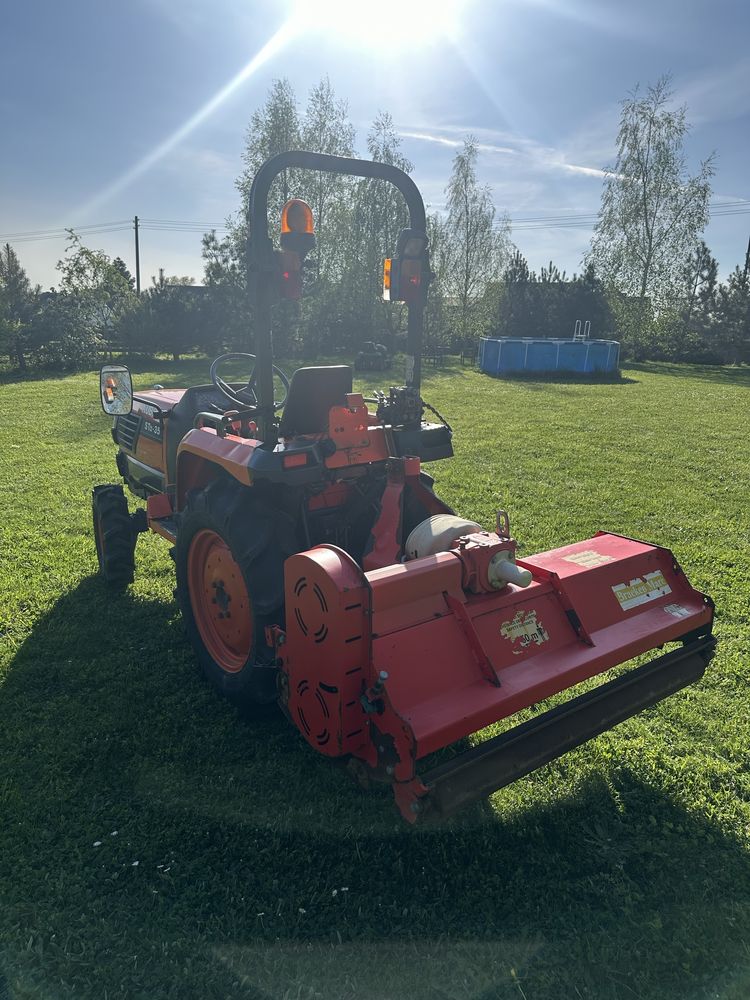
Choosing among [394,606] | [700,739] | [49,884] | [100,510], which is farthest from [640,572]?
[100,510]

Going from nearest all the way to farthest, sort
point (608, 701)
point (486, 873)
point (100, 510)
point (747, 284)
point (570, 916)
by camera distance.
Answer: point (570, 916) → point (486, 873) → point (608, 701) → point (100, 510) → point (747, 284)

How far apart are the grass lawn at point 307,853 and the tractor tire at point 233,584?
0.22 metres

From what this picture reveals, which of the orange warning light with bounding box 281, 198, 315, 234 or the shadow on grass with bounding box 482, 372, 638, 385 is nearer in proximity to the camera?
the orange warning light with bounding box 281, 198, 315, 234

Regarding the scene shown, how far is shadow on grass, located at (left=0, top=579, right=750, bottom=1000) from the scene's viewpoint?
194 centimetres

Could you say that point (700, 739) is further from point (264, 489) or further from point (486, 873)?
point (264, 489)

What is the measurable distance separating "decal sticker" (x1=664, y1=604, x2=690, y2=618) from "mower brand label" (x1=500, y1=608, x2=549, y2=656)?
688mm

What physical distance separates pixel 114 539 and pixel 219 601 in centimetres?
163

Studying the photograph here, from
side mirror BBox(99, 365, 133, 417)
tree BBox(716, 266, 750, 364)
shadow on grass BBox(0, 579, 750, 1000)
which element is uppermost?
tree BBox(716, 266, 750, 364)

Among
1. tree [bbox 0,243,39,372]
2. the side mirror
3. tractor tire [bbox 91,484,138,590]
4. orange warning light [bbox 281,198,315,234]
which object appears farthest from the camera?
tree [bbox 0,243,39,372]

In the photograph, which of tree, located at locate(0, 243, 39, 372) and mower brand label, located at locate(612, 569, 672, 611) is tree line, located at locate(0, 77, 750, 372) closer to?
tree, located at locate(0, 243, 39, 372)

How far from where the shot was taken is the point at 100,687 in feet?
11.1

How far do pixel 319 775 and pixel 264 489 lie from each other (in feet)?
4.31

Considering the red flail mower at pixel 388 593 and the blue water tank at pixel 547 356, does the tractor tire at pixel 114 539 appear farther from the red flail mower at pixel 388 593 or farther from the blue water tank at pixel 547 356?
the blue water tank at pixel 547 356

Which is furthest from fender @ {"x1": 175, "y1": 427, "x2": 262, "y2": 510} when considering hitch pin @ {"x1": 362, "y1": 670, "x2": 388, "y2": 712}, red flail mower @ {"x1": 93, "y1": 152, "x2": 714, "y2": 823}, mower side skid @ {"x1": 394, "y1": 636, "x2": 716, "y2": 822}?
mower side skid @ {"x1": 394, "y1": 636, "x2": 716, "y2": 822}
